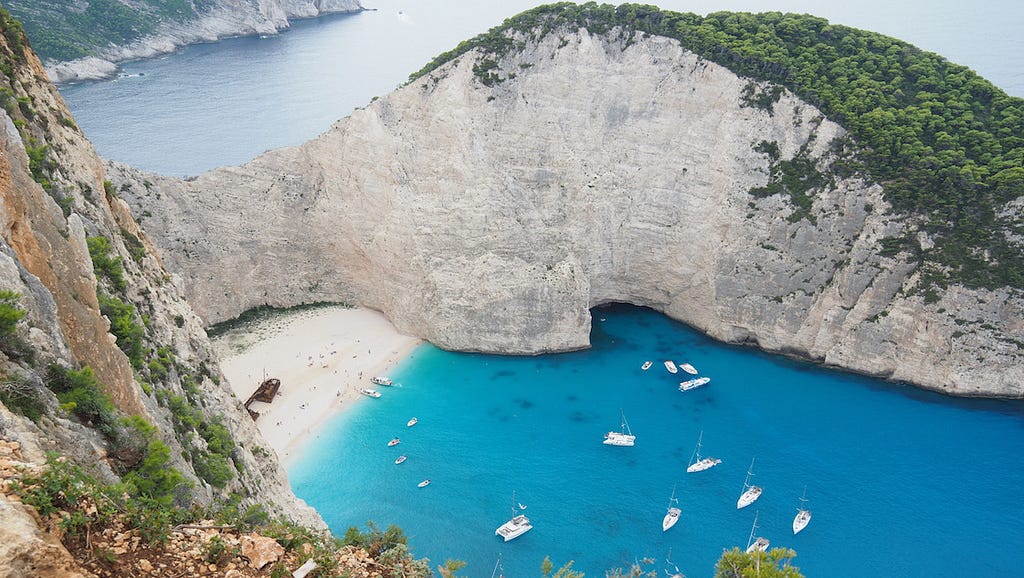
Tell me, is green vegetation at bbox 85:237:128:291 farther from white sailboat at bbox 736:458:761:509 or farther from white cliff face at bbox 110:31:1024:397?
white sailboat at bbox 736:458:761:509

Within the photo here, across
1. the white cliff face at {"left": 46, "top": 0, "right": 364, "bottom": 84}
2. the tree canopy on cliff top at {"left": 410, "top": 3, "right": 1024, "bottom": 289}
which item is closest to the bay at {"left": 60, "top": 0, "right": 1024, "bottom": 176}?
the white cliff face at {"left": 46, "top": 0, "right": 364, "bottom": 84}

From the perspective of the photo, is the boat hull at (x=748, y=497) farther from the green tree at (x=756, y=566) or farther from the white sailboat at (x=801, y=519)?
the green tree at (x=756, y=566)

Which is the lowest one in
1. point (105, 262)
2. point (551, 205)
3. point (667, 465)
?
point (667, 465)

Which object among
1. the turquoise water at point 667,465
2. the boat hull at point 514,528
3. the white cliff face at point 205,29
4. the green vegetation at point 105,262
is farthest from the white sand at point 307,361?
the white cliff face at point 205,29

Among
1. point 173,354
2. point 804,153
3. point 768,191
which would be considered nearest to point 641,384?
point 768,191

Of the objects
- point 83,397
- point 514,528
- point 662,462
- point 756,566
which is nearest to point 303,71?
point 662,462

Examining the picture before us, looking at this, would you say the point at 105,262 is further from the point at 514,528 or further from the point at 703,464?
the point at 703,464

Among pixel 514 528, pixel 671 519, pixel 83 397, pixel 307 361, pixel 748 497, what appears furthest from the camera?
pixel 307 361
